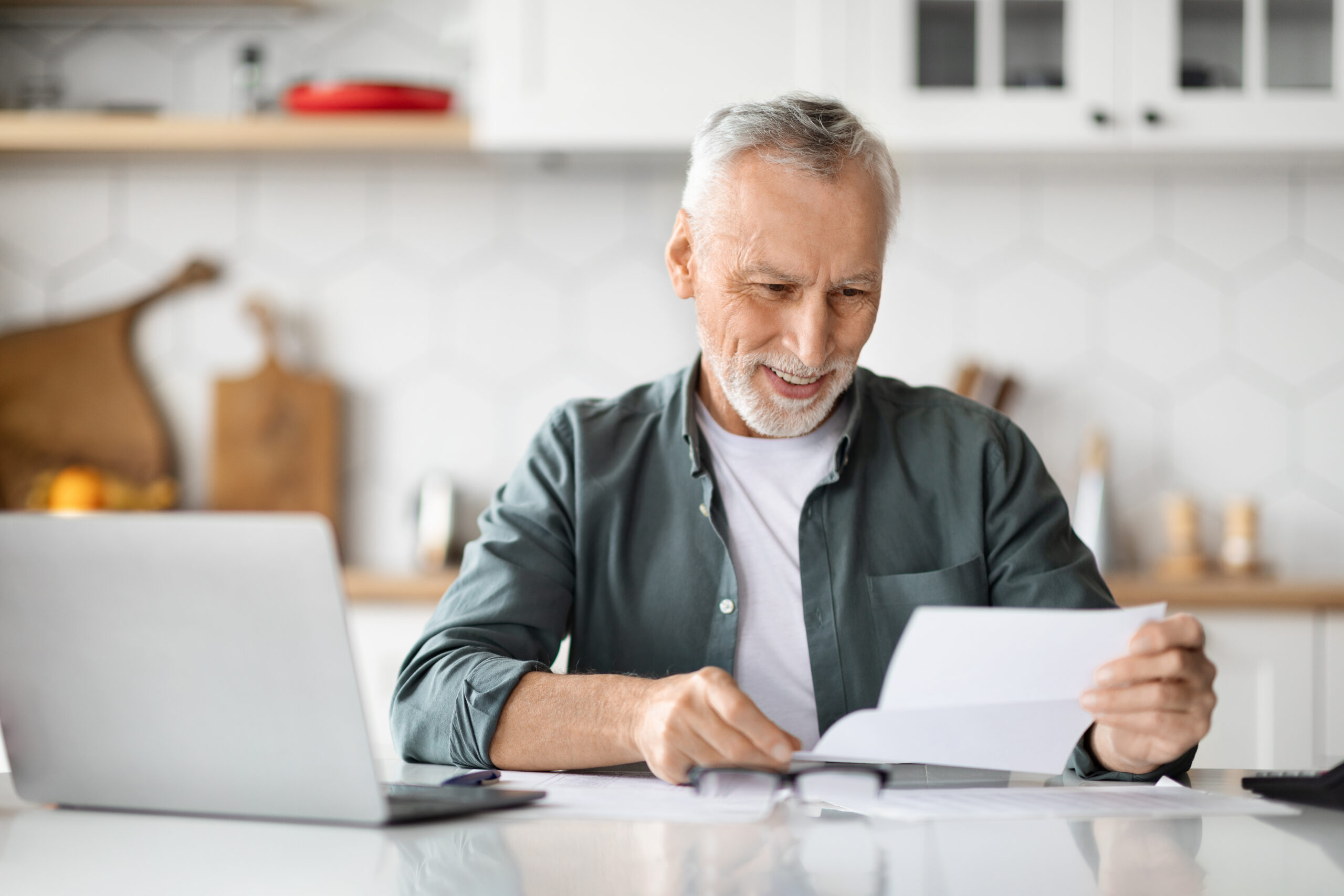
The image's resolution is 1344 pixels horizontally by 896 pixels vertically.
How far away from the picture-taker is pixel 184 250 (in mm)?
2734

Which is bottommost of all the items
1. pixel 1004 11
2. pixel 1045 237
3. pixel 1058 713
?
pixel 1058 713

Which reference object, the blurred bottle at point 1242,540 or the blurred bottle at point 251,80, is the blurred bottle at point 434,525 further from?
the blurred bottle at point 1242,540

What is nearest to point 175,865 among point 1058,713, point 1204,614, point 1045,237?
point 1058,713

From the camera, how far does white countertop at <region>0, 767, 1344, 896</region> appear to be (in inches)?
27.2

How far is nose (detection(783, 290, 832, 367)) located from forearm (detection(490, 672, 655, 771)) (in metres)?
0.44

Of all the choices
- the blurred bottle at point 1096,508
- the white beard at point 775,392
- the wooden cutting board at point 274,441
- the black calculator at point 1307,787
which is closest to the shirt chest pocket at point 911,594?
the white beard at point 775,392

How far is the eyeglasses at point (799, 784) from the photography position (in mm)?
829

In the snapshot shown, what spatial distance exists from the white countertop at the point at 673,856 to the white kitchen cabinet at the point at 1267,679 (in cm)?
144

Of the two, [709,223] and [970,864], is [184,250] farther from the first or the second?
[970,864]

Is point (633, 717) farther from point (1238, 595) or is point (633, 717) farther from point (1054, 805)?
point (1238, 595)

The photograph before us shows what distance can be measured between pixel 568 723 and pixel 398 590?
52.2 inches

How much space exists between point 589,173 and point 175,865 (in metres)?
2.13

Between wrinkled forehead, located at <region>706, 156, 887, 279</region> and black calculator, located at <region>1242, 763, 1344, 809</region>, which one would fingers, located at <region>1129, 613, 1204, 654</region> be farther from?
wrinkled forehead, located at <region>706, 156, 887, 279</region>

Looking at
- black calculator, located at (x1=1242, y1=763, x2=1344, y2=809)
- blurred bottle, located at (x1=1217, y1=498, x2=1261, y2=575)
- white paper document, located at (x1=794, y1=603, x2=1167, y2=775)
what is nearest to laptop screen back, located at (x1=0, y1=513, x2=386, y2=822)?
white paper document, located at (x1=794, y1=603, x2=1167, y2=775)
